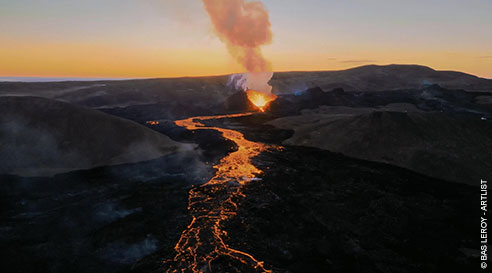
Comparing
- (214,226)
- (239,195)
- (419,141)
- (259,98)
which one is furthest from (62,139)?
(259,98)

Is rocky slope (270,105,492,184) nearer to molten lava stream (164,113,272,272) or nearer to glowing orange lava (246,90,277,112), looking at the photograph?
molten lava stream (164,113,272,272)

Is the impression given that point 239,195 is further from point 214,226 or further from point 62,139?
point 62,139

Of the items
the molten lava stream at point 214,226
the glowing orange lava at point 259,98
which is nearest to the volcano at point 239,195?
the molten lava stream at point 214,226

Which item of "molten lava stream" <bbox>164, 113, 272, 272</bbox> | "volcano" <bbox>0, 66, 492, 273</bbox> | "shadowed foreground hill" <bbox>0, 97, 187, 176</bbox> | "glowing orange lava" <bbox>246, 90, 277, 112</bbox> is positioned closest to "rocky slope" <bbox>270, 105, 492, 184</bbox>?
"volcano" <bbox>0, 66, 492, 273</bbox>

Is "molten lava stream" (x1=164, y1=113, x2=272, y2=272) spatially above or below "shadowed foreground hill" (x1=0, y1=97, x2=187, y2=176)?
below

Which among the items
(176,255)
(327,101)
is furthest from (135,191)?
(327,101)

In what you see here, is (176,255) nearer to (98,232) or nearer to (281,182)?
(98,232)
